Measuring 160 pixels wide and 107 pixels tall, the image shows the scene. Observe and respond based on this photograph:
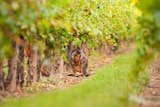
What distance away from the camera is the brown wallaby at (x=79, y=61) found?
19.9 metres

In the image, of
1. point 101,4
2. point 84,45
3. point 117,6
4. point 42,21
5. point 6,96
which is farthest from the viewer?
point 84,45

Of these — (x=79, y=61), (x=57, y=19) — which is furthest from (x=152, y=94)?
(x=79, y=61)

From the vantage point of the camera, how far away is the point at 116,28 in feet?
73.9

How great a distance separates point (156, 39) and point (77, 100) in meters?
1.99

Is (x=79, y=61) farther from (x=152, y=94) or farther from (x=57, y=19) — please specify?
(x=57, y=19)

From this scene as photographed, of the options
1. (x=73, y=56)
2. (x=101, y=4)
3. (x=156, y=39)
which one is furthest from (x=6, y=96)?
(x=73, y=56)

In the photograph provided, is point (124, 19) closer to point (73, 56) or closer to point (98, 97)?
point (73, 56)

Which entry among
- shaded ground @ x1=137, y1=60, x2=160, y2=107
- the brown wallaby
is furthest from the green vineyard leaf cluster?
shaded ground @ x1=137, y1=60, x2=160, y2=107

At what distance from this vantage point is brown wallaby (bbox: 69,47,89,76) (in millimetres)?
19922

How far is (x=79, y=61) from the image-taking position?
20188 millimetres

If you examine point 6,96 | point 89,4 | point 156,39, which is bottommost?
point 6,96

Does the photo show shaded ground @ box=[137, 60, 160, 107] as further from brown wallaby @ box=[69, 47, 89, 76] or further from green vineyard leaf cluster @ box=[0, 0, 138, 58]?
brown wallaby @ box=[69, 47, 89, 76]

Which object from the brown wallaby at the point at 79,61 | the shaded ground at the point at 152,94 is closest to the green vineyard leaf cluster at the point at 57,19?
the brown wallaby at the point at 79,61

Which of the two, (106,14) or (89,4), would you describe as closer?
(89,4)
